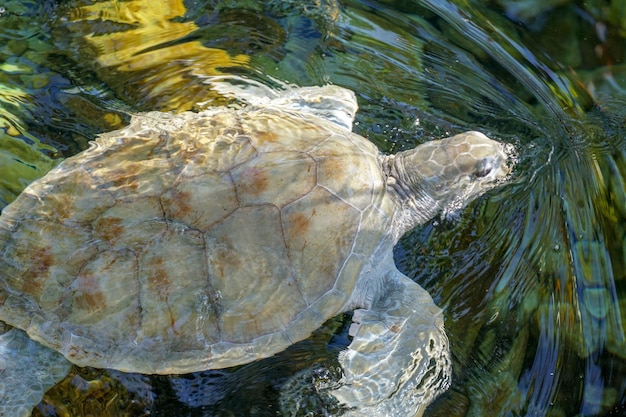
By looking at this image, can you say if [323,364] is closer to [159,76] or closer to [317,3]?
[159,76]

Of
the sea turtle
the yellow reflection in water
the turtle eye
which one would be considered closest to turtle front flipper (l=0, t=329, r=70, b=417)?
the sea turtle

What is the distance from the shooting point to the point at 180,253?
129 inches

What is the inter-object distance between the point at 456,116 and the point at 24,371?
3901 mm

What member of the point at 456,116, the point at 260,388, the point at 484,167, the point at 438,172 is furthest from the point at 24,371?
the point at 456,116

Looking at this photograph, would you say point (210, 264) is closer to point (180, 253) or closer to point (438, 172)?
point (180, 253)

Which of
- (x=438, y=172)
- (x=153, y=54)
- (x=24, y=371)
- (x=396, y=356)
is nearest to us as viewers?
(x=24, y=371)

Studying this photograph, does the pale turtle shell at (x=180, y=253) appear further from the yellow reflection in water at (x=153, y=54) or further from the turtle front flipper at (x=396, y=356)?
the yellow reflection in water at (x=153, y=54)

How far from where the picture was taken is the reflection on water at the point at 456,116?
4047mm

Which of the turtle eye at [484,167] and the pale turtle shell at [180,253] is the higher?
the turtle eye at [484,167]

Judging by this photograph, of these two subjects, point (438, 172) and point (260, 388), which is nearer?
point (260, 388)

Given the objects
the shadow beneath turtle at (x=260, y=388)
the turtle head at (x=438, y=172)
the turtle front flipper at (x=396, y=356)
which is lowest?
the shadow beneath turtle at (x=260, y=388)

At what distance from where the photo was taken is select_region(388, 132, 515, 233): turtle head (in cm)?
418

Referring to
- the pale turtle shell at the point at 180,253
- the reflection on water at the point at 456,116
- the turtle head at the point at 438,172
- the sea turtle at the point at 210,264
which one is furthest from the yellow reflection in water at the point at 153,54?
the turtle head at the point at 438,172

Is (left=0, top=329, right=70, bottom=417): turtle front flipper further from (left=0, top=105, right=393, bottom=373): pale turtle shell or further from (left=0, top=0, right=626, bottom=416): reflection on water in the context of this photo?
(left=0, top=0, right=626, bottom=416): reflection on water
